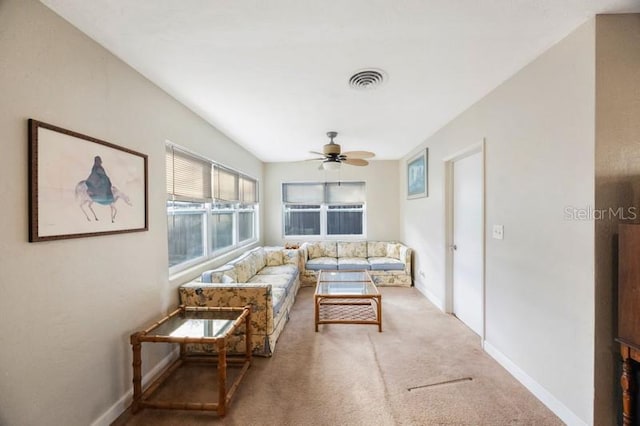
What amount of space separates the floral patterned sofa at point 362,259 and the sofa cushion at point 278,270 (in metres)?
0.56

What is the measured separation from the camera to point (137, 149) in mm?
2021

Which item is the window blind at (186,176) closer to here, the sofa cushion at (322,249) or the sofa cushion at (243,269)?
the sofa cushion at (243,269)

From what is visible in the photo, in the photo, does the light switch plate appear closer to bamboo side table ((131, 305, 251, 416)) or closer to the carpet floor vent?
the carpet floor vent

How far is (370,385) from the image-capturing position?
2.07m

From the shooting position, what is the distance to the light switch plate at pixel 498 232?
229 centimetres

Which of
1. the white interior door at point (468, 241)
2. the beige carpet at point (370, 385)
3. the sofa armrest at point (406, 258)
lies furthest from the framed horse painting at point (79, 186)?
the sofa armrest at point (406, 258)

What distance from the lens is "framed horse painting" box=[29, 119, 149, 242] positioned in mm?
1333

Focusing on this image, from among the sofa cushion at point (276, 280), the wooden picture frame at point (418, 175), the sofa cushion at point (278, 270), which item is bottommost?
the sofa cushion at point (276, 280)

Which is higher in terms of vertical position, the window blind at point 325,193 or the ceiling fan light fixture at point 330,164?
the ceiling fan light fixture at point 330,164

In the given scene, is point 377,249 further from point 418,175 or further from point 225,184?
point 225,184

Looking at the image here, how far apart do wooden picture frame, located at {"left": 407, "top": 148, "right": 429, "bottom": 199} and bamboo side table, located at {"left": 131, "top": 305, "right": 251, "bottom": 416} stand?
317 cm

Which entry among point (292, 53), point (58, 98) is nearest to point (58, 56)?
point (58, 98)

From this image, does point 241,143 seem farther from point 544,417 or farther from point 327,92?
point 544,417

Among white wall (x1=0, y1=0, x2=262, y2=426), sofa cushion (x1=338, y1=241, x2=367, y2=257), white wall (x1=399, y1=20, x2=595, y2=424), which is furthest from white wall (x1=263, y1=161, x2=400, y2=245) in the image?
white wall (x1=0, y1=0, x2=262, y2=426)
